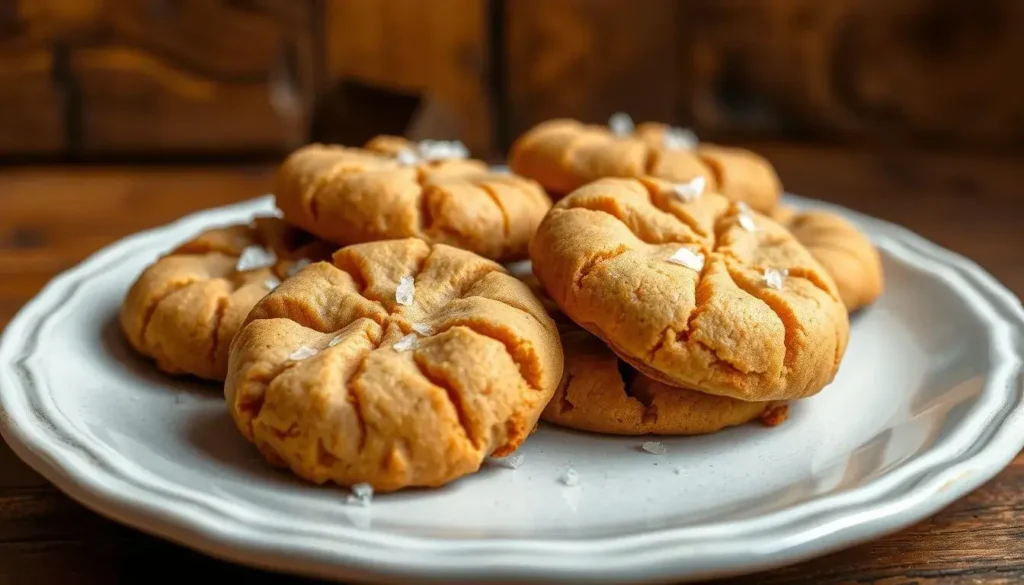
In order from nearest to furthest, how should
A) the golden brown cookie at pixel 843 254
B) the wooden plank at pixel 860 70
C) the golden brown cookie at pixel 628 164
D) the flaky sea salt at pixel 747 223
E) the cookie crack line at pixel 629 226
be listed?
the cookie crack line at pixel 629 226 → the flaky sea salt at pixel 747 223 → the golden brown cookie at pixel 843 254 → the golden brown cookie at pixel 628 164 → the wooden plank at pixel 860 70

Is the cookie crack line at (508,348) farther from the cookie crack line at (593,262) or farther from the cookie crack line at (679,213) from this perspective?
the cookie crack line at (679,213)

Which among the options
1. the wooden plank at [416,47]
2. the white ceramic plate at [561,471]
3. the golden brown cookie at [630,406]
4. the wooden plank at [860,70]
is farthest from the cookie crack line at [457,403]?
the wooden plank at [860,70]

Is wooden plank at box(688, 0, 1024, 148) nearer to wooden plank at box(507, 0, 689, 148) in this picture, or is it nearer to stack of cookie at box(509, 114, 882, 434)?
wooden plank at box(507, 0, 689, 148)

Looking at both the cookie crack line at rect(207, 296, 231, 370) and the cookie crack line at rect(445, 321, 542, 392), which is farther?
the cookie crack line at rect(207, 296, 231, 370)

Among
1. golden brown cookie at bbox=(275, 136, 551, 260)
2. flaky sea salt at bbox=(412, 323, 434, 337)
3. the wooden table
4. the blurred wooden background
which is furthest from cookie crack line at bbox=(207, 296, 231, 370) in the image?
the blurred wooden background

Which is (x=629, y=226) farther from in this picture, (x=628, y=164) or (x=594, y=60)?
(x=594, y=60)

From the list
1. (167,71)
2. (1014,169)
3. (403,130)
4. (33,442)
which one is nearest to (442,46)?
(403,130)

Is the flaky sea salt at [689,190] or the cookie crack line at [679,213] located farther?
the flaky sea salt at [689,190]
